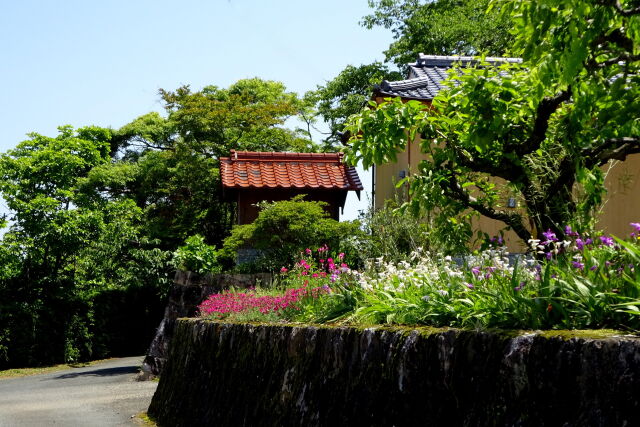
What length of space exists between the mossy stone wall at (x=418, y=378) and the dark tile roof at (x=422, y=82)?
10827mm

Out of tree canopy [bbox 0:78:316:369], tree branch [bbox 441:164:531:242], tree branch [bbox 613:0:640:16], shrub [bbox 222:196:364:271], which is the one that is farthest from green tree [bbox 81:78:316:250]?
tree branch [bbox 613:0:640:16]

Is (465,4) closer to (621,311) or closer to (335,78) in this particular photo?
(335,78)

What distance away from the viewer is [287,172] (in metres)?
28.6

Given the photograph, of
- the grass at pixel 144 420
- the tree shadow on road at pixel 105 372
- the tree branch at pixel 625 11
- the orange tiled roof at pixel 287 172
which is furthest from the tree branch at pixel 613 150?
the orange tiled roof at pixel 287 172

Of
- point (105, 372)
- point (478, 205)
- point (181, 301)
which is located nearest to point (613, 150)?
point (478, 205)

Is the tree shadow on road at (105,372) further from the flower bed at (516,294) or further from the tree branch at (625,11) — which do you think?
the tree branch at (625,11)

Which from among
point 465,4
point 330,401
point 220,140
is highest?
point 465,4

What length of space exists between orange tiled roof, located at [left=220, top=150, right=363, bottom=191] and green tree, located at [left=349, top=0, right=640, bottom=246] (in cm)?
1642

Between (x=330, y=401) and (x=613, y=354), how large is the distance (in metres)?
3.49

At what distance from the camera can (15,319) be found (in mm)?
29688

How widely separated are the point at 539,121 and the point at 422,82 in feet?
40.9

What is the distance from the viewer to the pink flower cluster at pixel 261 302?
1048 cm

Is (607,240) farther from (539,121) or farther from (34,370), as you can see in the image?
(34,370)

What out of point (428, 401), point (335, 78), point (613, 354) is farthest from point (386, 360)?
point (335, 78)
